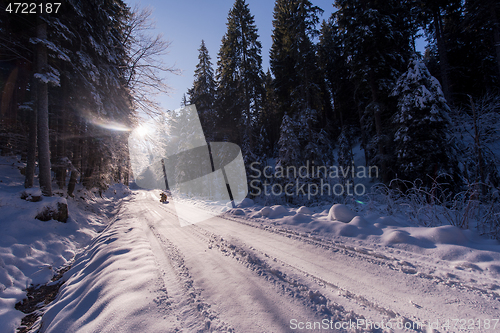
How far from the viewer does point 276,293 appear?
2.36 meters

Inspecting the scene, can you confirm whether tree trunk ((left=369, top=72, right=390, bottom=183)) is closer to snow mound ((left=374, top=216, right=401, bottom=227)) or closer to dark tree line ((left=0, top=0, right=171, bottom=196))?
snow mound ((left=374, top=216, right=401, bottom=227))

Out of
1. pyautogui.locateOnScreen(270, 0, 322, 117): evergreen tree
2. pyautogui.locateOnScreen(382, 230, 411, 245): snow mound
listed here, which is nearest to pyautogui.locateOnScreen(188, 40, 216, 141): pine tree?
pyautogui.locateOnScreen(270, 0, 322, 117): evergreen tree

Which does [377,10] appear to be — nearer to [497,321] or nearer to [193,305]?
[497,321]

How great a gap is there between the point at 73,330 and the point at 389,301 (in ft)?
10.8

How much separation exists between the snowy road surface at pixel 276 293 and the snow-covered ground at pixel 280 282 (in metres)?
0.01

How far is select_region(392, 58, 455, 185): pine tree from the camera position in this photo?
8.85 meters

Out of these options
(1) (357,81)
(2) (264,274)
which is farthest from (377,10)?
(2) (264,274)

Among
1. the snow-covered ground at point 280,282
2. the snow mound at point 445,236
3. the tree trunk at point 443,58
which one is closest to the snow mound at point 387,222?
the snow-covered ground at point 280,282

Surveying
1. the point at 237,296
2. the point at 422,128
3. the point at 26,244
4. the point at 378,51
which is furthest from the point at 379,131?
the point at 26,244

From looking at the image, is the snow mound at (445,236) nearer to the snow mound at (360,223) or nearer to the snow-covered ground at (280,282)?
the snow-covered ground at (280,282)

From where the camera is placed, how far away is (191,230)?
5883 millimetres

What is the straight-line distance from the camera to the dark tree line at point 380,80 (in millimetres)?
9266

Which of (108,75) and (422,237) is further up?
(108,75)

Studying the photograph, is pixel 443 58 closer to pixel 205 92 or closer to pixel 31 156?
pixel 205 92
